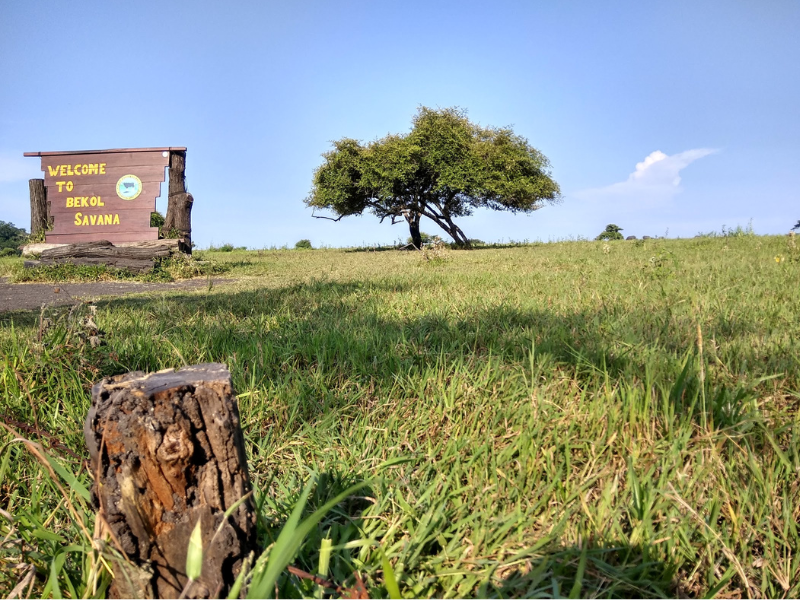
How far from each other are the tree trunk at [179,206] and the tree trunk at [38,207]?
3.18 meters

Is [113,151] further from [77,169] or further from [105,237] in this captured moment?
[105,237]

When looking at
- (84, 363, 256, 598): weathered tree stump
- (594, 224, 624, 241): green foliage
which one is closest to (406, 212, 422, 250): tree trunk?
(594, 224, 624, 241): green foliage

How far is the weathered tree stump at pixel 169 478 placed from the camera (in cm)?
133

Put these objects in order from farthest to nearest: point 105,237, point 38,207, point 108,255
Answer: point 38,207, point 105,237, point 108,255

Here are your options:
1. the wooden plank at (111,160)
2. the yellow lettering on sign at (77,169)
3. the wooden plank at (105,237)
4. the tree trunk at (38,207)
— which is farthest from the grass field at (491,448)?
the tree trunk at (38,207)

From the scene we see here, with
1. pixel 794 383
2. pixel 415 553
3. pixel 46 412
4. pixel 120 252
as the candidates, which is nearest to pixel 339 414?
pixel 415 553

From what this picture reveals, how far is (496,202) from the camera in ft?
94.9

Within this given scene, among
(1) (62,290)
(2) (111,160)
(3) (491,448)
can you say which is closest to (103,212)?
(2) (111,160)

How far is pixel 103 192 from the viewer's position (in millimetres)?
13000

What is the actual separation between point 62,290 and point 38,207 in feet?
18.1

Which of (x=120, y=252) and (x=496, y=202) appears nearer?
(x=120, y=252)

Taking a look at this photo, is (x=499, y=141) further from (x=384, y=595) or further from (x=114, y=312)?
(x=384, y=595)

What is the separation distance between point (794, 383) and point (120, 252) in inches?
493

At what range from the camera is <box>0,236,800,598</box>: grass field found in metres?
1.65
